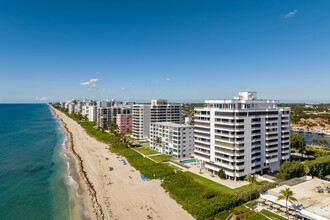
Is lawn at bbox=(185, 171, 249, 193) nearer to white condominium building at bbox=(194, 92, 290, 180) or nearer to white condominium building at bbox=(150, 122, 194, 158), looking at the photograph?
white condominium building at bbox=(194, 92, 290, 180)

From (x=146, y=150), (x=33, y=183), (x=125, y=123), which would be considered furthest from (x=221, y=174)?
(x=125, y=123)

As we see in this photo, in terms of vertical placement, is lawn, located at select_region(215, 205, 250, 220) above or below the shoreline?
above

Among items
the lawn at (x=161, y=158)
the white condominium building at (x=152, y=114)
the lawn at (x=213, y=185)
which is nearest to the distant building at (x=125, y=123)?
the white condominium building at (x=152, y=114)

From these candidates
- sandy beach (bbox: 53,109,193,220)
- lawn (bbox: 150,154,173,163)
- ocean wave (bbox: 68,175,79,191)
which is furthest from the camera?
lawn (bbox: 150,154,173,163)

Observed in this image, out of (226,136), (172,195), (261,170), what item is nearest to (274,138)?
(261,170)

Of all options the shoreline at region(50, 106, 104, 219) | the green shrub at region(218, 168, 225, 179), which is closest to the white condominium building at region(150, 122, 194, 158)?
the green shrub at region(218, 168, 225, 179)

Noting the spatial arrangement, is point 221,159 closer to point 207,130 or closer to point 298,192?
point 207,130

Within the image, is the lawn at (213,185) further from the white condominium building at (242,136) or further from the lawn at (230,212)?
the lawn at (230,212)
